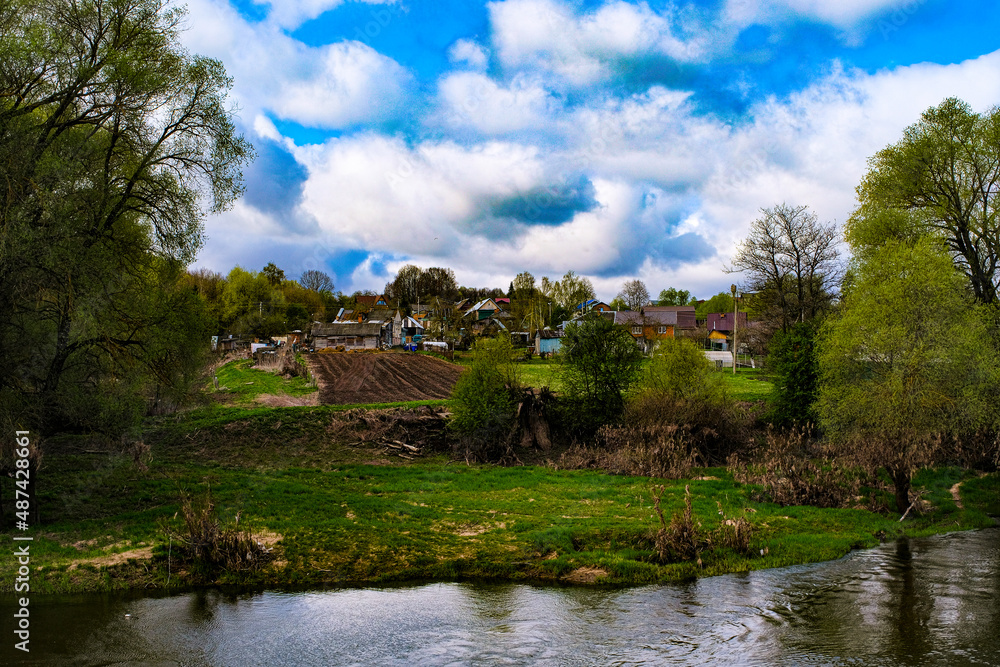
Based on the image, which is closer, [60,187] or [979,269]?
[60,187]

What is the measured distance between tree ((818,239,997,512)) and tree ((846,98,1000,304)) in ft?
22.6

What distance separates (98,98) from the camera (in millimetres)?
18531

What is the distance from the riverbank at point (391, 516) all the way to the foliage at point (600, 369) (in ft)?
15.0

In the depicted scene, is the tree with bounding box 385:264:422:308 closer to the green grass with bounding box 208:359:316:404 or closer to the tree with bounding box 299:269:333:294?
the tree with bounding box 299:269:333:294

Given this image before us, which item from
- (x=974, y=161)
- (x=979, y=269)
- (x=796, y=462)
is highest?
(x=974, y=161)

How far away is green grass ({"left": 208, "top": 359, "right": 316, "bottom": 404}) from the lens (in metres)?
41.8

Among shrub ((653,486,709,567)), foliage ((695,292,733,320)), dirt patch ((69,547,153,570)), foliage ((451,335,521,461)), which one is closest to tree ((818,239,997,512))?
shrub ((653,486,709,567))

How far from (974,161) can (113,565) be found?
39.4 m

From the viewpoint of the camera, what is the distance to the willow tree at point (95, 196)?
16688mm

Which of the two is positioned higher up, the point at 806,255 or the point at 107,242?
the point at 806,255

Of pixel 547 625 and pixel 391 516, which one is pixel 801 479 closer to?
pixel 547 625

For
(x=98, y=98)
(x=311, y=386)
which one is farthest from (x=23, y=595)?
(x=311, y=386)

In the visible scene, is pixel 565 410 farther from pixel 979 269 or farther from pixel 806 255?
pixel 806 255

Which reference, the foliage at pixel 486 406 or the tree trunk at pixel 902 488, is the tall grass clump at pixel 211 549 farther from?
the tree trunk at pixel 902 488
